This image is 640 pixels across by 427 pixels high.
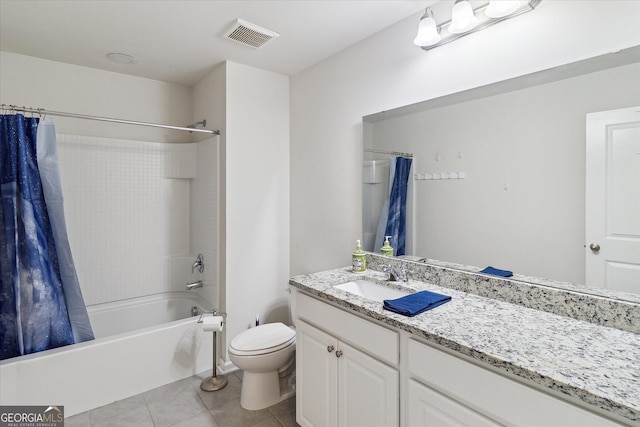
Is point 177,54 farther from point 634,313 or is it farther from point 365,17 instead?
point 634,313

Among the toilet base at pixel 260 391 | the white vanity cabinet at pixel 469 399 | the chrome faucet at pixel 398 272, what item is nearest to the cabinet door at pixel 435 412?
the white vanity cabinet at pixel 469 399

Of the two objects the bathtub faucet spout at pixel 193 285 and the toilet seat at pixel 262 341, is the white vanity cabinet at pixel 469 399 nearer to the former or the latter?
the toilet seat at pixel 262 341

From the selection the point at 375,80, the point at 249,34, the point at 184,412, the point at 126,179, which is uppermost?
the point at 249,34

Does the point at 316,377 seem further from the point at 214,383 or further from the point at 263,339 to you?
the point at 214,383

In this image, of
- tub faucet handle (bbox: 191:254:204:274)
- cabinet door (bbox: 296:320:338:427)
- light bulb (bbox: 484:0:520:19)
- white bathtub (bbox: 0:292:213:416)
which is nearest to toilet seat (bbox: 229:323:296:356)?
cabinet door (bbox: 296:320:338:427)

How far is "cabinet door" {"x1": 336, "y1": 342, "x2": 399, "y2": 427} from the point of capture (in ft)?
4.13

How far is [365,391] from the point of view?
1.36m

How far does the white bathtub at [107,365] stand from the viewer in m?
1.87

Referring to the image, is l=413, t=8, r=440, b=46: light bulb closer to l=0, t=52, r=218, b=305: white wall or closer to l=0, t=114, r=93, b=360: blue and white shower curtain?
l=0, t=52, r=218, b=305: white wall

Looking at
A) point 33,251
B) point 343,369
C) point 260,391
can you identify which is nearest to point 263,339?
point 260,391

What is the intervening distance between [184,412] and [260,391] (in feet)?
1.57

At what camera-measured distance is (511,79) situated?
1448 millimetres

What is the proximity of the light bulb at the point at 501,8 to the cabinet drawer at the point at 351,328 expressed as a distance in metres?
1.43

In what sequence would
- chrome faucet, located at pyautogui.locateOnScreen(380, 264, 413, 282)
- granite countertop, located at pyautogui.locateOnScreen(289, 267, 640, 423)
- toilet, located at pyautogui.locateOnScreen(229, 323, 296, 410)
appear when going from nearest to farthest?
granite countertop, located at pyautogui.locateOnScreen(289, 267, 640, 423) → chrome faucet, located at pyautogui.locateOnScreen(380, 264, 413, 282) → toilet, located at pyautogui.locateOnScreen(229, 323, 296, 410)
